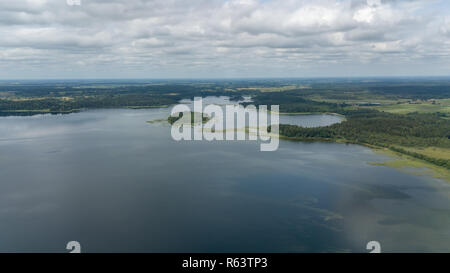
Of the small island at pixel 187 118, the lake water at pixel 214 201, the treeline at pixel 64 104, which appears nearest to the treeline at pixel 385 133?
the lake water at pixel 214 201

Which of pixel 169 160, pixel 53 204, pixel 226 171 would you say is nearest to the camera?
pixel 53 204

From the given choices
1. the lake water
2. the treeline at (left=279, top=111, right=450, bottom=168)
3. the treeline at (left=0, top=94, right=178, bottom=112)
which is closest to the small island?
the treeline at (left=279, top=111, right=450, bottom=168)

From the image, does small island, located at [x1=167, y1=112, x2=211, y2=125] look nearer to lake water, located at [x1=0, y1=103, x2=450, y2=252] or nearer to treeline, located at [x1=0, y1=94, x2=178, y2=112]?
lake water, located at [x1=0, y1=103, x2=450, y2=252]

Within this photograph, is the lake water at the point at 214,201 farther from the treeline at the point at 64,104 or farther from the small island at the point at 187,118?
the treeline at the point at 64,104

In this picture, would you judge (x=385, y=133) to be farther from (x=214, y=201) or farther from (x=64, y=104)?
(x=64, y=104)

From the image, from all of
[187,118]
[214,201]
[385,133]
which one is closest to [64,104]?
[187,118]

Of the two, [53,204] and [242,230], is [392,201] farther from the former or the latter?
[53,204]

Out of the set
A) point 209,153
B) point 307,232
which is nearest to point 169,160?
point 209,153

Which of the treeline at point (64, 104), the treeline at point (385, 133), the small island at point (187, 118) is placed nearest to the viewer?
the treeline at point (385, 133)
